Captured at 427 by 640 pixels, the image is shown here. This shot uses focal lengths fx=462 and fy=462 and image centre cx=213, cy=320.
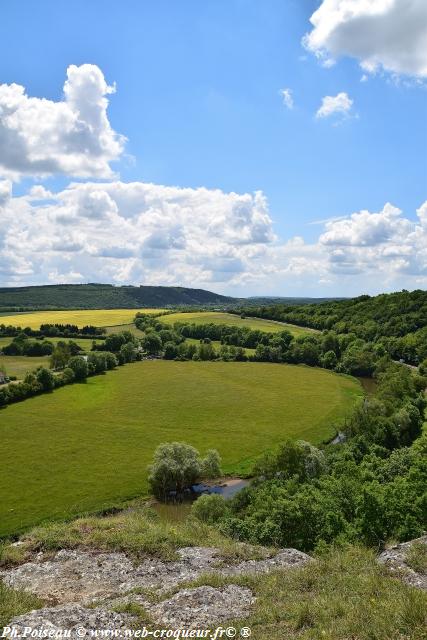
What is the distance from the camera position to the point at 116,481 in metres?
60.9

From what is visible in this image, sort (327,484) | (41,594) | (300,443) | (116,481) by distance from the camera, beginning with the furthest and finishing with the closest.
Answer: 1. (116,481)
2. (300,443)
3. (327,484)
4. (41,594)

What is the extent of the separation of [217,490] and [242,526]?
28878 millimetres

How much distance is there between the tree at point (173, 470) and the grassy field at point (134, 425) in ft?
9.50

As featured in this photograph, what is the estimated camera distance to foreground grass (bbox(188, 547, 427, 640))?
1265 centimetres

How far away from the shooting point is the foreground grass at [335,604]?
498 inches

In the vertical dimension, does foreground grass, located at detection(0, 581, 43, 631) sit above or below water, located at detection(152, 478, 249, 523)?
above

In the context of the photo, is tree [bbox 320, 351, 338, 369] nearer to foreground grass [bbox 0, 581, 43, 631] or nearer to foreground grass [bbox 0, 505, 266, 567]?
foreground grass [bbox 0, 505, 266, 567]

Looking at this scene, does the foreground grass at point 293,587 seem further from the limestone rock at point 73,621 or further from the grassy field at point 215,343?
the grassy field at point 215,343

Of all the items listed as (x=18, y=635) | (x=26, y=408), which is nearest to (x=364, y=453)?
(x=18, y=635)

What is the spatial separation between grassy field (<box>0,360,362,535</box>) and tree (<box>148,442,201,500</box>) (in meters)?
2.89

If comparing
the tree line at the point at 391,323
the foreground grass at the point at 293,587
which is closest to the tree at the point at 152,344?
the tree line at the point at 391,323

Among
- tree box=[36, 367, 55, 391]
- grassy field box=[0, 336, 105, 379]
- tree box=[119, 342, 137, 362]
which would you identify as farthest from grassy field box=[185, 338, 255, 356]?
tree box=[36, 367, 55, 391]

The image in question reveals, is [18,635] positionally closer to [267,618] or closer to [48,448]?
[267,618]

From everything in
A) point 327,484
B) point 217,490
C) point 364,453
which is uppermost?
point 327,484
